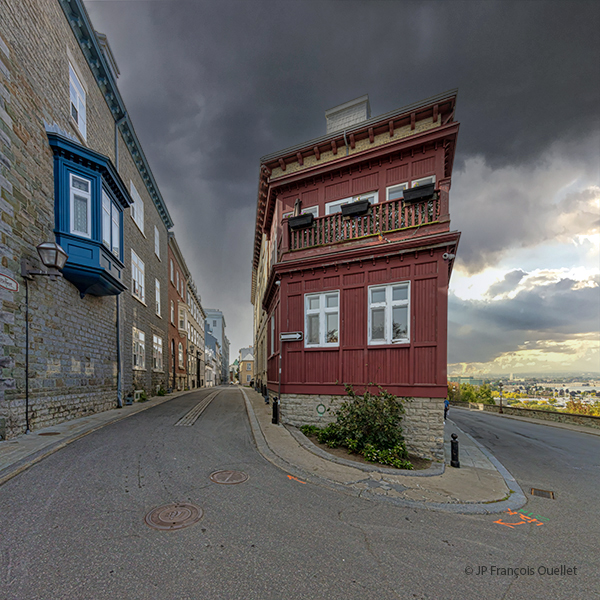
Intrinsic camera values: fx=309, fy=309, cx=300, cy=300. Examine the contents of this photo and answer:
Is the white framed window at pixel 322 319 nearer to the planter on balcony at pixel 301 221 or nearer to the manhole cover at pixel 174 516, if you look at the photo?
the planter on balcony at pixel 301 221

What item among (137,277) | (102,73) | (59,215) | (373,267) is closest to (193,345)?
(137,277)

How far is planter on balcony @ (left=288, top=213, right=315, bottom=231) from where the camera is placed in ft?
35.6

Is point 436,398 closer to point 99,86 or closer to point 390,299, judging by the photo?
point 390,299

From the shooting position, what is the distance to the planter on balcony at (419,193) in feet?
29.7

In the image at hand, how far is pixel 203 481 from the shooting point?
17.3ft

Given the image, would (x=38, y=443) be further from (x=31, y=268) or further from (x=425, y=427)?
(x=425, y=427)

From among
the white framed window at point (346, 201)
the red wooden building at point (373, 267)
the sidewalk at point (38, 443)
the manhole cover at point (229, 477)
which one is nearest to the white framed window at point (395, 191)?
the red wooden building at point (373, 267)

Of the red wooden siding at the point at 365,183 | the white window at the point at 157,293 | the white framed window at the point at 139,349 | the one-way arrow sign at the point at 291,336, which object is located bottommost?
the white framed window at the point at 139,349

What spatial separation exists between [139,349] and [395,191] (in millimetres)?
15622

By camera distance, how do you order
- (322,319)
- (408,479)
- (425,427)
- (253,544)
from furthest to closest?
(322,319) → (425,427) → (408,479) → (253,544)

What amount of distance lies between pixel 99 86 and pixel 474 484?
19.2 m

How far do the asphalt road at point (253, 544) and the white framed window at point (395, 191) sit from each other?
28.5ft

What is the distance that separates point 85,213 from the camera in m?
10.3

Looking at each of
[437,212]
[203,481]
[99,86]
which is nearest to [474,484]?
[203,481]
